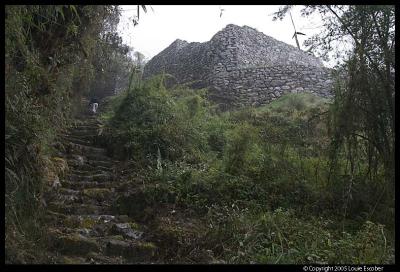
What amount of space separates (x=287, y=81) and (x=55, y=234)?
1051 centimetres

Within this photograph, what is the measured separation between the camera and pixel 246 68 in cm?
1356

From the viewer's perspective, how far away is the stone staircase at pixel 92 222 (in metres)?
4.00

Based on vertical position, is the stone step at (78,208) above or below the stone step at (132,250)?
above

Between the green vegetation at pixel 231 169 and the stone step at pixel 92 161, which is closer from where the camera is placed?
the green vegetation at pixel 231 169

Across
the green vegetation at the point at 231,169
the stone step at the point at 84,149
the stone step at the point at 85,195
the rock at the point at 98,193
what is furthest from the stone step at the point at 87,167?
the rock at the point at 98,193

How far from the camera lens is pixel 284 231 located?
4.32 meters

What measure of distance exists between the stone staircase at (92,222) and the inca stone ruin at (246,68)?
19.2 feet

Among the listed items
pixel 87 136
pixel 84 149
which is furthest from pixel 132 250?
pixel 87 136

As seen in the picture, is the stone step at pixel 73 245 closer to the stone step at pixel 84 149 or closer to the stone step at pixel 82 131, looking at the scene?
the stone step at pixel 84 149

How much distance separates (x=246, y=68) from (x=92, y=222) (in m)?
9.92

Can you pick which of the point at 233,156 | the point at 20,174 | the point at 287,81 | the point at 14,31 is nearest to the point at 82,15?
the point at 14,31

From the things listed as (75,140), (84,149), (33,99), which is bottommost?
(84,149)

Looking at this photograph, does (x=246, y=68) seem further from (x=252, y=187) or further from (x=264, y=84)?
(x=252, y=187)

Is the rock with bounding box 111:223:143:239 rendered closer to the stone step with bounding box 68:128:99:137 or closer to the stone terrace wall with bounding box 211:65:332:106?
the stone step with bounding box 68:128:99:137
